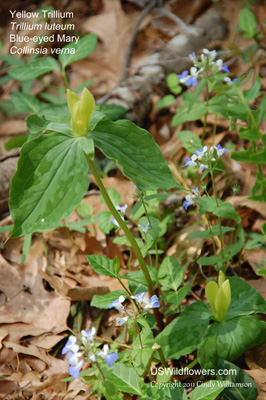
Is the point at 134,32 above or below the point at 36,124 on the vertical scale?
above

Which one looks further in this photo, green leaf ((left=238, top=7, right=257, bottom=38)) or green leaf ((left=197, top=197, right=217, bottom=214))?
green leaf ((left=238, top=7, right=257, bottom=38))

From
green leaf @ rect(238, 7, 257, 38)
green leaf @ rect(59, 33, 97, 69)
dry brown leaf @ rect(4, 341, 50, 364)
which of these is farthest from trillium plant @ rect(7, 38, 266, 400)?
green leaf @ rect(238, 7, 257, 38)

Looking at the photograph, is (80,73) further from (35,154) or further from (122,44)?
(35,154)

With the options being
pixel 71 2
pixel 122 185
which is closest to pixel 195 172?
pixel 122 185

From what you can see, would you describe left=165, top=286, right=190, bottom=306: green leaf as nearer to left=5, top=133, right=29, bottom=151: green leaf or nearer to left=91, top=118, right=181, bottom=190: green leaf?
left=91, top=118, right=181, bottom=190: green leaf

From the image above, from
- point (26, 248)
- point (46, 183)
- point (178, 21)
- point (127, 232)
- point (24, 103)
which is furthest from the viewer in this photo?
point (178, 21)

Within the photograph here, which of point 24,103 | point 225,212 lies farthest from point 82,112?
point 24,103

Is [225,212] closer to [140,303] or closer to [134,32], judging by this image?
[140,303]
